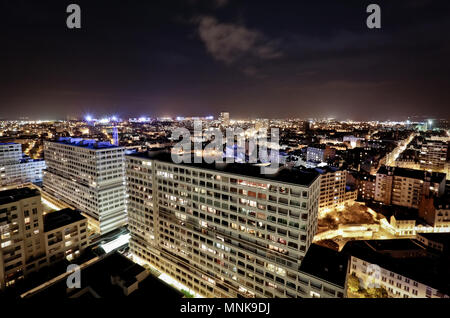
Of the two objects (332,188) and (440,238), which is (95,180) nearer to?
(332,188)

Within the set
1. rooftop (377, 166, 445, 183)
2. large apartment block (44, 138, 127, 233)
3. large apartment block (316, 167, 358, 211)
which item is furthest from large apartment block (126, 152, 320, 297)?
rooftop (377, 166, 445, 183)

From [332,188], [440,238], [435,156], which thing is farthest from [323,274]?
[435,156]

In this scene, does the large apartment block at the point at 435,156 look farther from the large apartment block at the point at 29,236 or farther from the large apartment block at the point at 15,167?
the large apartment block at the point at 15,167

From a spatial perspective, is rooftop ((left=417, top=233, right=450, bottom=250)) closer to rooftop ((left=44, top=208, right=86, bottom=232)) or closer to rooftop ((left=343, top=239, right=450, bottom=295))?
rooftop ((left=343, top=239, right=450, bottom=295))

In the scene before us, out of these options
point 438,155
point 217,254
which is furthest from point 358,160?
point 217,254

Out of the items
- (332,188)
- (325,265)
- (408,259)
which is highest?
(332,188)

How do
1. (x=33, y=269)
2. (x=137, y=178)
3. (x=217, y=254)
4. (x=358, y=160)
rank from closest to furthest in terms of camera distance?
(x=217, y=254) → (x=33, y=269) → (x=137, y=178) → (x=358, y=160)

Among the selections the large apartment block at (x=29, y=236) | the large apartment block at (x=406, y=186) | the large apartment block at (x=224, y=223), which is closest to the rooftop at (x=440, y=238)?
the large apartment block at (x=406, y=186)
